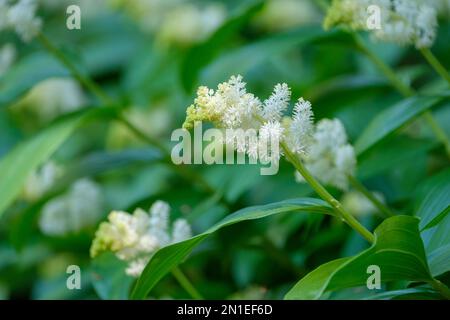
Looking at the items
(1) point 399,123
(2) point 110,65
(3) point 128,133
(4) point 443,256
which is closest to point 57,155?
(3) point 128,133

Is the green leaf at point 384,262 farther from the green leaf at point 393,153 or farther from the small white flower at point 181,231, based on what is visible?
the green leaf at point 393,153

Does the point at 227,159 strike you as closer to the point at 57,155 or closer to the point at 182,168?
the point at 182,168

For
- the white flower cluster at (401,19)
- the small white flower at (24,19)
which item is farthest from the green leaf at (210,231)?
the small white flower at (24,19)

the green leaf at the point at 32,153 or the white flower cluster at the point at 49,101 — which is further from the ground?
the white flower cluster at the point at 49,101

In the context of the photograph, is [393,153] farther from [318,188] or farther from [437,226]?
[318,188]

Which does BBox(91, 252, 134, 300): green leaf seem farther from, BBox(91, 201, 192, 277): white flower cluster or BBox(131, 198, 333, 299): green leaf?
BBox(131, 198, 333, 299): green leaf

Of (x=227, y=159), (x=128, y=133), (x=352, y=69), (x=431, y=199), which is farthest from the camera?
(x=128, y=133)

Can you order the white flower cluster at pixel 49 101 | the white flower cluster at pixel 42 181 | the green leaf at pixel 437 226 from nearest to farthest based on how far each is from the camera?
the green leaf at pixel 437 226, the white flower cluster at pixel 42 181, the white flower cluster at pixel 49 101
